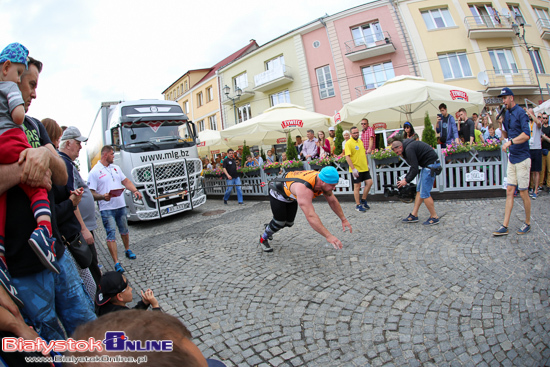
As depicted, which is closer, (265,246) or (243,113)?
(265,246)

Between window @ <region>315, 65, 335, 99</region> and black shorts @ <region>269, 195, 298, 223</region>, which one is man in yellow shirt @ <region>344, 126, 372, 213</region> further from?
window @ <region>315, 65, 335, 99</region>

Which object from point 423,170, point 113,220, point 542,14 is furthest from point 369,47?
point 113,220

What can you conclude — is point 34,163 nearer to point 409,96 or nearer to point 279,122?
point 409,96

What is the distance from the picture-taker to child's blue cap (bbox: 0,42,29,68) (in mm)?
1531

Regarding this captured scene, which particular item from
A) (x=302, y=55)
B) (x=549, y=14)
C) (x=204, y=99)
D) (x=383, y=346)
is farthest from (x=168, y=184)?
(x=549, y=14)

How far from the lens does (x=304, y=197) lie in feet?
12.3

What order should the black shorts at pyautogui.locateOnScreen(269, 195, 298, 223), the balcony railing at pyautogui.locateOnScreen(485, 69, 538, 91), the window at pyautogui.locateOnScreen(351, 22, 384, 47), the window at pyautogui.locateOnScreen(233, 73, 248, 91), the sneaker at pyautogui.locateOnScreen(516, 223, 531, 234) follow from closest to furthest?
the sneaker at pyautogui.locateOnScreen(516, 223, 531, 234) → the black shorts at pyautogui.locateOnScreen(269, 195, 298, 223) → the balcony railing at pyautogui.locateOnScreen(485, 69, 538, 91) → the window at pyautogui.locateOnScreen(351, 22, 384, 47) → the window at pyautogui.locateOnScreen(233, 73, 248, 91)

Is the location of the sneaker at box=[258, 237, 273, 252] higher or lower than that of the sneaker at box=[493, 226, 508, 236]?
higher

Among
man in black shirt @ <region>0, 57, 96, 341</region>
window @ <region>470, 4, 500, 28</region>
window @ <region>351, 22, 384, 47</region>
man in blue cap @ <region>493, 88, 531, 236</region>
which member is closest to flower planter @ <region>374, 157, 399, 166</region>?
man in blue cap @ <region>493, 88, 531, 236</region>

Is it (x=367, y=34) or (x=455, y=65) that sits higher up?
(x=367, y=34)

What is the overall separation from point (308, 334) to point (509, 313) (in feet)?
5.90

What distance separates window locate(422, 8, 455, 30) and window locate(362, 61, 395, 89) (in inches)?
143

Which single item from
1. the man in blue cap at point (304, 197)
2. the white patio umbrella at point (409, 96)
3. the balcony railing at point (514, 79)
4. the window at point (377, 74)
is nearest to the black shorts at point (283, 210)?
the man in blue cap at point (304, 197)

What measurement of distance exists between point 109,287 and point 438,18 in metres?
23.6
